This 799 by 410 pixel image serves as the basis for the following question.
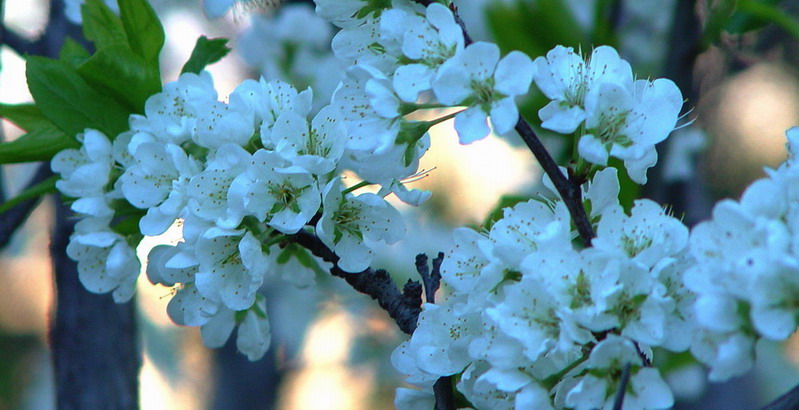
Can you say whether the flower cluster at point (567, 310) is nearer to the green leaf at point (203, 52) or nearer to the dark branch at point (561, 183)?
the dark branch at point (561, 183)

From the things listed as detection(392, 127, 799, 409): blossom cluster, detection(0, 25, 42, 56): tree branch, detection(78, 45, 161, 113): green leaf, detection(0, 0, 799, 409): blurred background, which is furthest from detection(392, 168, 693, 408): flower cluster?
detection(0, 25, 42, 56): tree branch

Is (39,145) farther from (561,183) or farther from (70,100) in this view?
(561,183)

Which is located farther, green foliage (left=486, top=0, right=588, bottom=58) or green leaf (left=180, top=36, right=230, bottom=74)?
green foliage (left=486, top=0, right=588, bottom=58)

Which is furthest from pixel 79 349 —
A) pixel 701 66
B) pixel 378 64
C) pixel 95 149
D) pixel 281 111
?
pixel 701 66

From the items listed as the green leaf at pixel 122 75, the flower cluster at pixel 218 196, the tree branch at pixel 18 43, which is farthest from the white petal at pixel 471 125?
the tree branch at pixel 18 43

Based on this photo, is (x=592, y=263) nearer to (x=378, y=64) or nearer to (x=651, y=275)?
Result: (x=651, y=275)

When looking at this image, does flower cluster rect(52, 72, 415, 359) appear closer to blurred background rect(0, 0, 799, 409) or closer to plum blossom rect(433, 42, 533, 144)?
plum blossom rect(433, 42, 533, 144)
